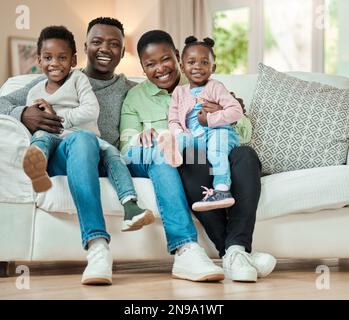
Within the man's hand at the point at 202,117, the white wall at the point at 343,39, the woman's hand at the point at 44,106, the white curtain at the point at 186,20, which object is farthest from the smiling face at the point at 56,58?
the white curtain at the point at 186,20

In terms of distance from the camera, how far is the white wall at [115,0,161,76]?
6.36m

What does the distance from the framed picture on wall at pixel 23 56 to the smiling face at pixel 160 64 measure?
337 centimetres

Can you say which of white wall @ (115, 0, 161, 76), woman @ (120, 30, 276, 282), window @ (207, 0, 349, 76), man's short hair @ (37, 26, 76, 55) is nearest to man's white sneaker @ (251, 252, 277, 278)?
woman @ (120, 30, 276, 282)

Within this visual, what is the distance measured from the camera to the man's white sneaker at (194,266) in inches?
83.0

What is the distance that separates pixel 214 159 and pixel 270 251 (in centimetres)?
41

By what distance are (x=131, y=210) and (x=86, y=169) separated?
19 cm

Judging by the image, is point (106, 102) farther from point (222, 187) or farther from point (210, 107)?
point (222, 187)

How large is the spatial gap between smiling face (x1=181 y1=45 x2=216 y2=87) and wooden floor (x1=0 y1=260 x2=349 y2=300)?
731 mm

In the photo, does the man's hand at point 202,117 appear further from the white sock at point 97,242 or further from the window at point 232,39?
the window at point 232,39

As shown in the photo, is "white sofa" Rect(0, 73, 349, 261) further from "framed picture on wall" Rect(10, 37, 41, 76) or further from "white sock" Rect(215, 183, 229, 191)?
"framed picture on wall" Rect(10, 37, 41, 76)

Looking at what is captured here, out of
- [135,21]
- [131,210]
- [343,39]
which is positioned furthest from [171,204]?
[135,21]

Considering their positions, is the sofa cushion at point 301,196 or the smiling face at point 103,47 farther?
the smiling face at point 103,47

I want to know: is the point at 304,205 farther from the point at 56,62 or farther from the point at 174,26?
the point at 174,26
